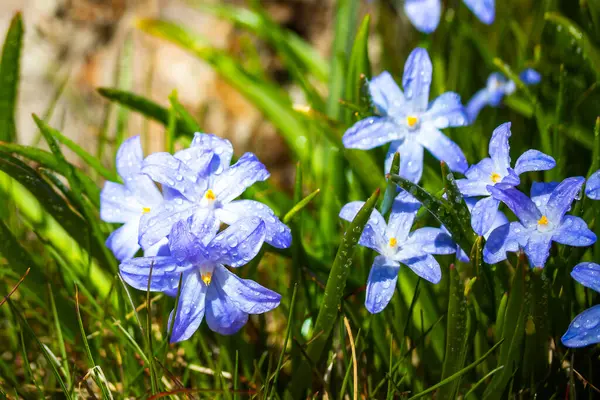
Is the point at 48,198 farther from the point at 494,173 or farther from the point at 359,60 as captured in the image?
the point at 494,173

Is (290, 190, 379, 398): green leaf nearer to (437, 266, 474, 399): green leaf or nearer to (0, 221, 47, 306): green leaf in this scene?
(437, 266, 474, 399): green leaf

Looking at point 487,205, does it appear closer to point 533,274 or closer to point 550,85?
point 533,274

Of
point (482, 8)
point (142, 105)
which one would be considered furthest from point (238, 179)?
point (482, 8)

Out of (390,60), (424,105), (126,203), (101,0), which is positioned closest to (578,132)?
(424,105)

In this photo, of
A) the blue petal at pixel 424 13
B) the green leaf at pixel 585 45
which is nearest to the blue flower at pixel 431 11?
the blue petal at pixel 424 13

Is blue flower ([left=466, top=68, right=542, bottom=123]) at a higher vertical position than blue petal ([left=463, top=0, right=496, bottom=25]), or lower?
lower

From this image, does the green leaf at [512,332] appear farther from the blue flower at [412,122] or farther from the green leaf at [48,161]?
the green leaf at [48,161]

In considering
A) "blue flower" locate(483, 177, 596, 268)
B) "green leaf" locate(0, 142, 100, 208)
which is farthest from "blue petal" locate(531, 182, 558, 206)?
"green leaf" locate(0, 142, 100, 208)
